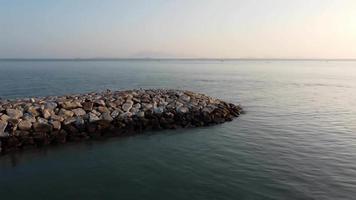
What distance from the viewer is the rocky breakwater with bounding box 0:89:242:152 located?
1818 centimetres

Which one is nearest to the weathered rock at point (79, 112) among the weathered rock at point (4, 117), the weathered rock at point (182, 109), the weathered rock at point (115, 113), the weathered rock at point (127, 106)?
the weathered rock at point (115, 113)

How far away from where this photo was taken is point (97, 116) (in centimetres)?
2075

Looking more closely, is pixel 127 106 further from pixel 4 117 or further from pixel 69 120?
pixel 4 117

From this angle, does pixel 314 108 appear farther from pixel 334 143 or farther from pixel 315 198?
pixel 315 198

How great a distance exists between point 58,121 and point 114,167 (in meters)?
5.63

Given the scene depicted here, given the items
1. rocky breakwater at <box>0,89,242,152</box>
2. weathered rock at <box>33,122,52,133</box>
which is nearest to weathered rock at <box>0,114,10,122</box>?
rocky breakwater at <box>0,89,242,152</box>

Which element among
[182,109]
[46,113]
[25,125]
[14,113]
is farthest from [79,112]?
[182,109]

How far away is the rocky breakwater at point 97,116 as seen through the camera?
18.2 m

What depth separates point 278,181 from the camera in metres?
13.4

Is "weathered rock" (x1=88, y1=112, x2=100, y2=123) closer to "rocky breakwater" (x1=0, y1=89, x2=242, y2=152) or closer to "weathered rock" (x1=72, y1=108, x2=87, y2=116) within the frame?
"rocky breakwater" (x1=0, y1=89, x2=242, y2=152)

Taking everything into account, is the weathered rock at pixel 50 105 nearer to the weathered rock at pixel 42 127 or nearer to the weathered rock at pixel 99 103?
the weathered rock at pixel 42 127

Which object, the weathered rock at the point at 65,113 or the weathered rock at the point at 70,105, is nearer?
the weathered rock at the point at 65,113

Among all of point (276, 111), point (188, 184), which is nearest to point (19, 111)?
point (188, 184)

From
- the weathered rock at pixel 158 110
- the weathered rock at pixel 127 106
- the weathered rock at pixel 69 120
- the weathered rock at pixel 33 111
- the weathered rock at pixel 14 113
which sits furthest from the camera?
the weathered rock at pixel 158 110
